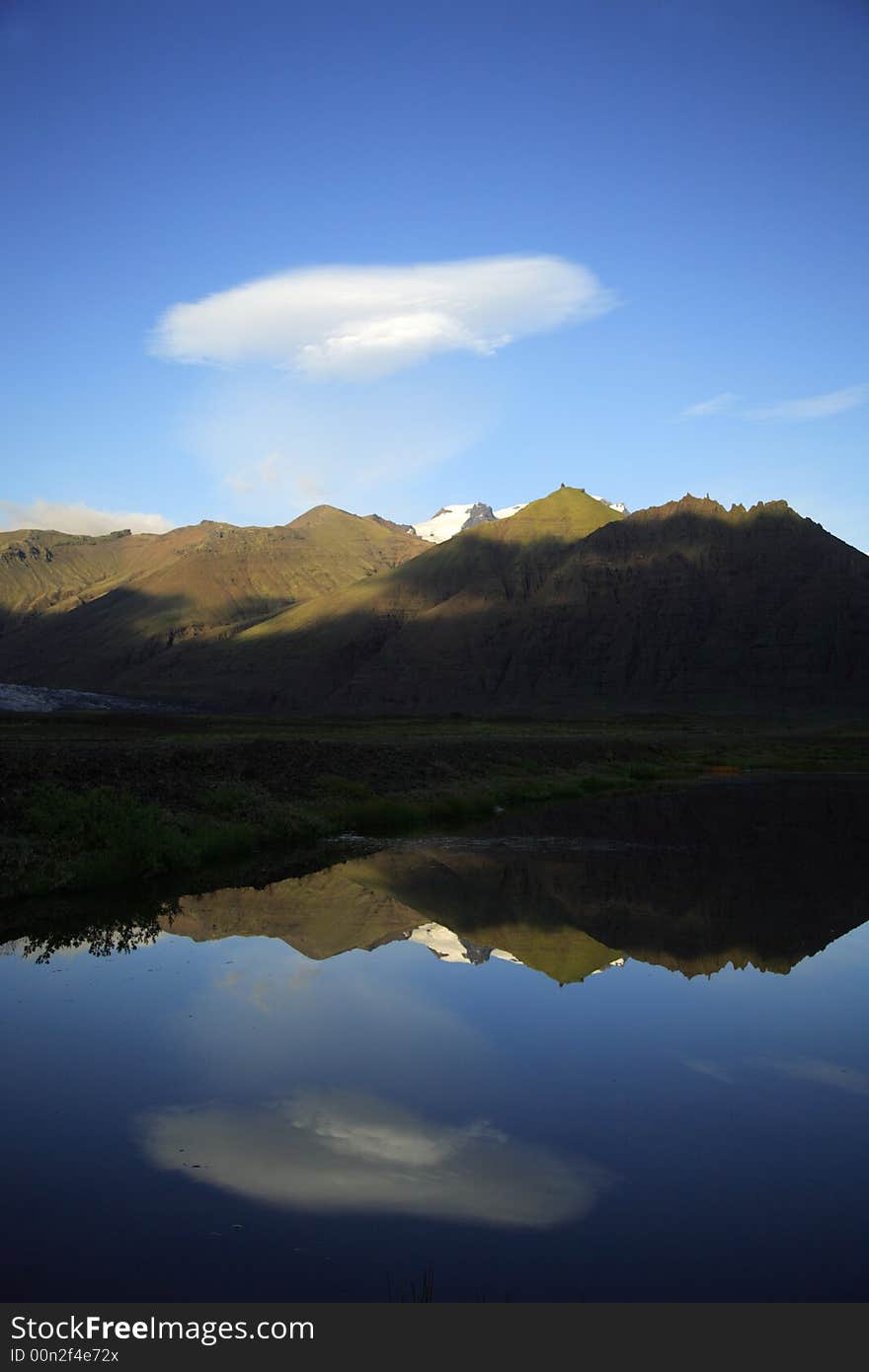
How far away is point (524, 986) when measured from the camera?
593 inches

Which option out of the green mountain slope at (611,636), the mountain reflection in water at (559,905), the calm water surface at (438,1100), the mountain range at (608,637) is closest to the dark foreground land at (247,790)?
the mountain reflection in water at (559,905)

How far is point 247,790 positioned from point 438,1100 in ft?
75.7

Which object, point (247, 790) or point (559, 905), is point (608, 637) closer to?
point (247, 790)

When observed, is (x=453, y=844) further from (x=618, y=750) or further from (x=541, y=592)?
(x=541, y=592)

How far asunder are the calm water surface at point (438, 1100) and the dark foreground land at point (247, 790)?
319 cm

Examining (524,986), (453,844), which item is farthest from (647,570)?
(524,986)

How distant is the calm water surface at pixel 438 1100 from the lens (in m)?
7.32

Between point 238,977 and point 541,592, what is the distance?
163447mm

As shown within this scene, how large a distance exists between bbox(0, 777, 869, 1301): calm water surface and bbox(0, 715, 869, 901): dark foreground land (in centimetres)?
319

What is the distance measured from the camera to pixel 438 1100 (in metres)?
10.4

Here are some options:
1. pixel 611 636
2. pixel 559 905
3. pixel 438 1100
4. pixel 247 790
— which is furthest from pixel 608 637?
pixel 438 1100

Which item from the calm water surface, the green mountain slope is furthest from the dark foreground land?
the green mountain slope

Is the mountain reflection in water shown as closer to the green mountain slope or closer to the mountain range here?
the mountain range

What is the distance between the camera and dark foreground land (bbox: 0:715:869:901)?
2331cm
